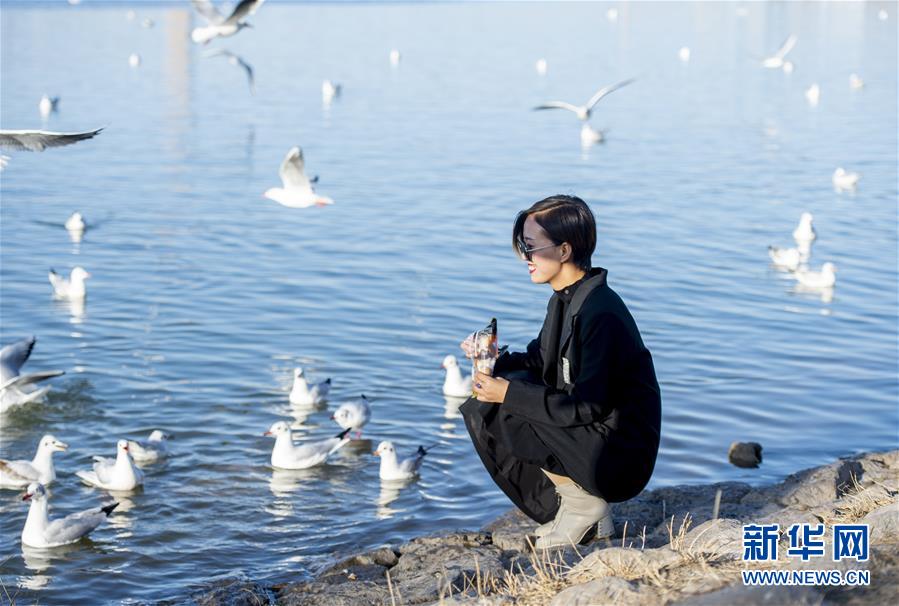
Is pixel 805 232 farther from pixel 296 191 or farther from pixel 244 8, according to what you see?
pixel 244 8

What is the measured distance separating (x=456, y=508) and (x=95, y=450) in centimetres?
317

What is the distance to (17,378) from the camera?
1041 centimetres

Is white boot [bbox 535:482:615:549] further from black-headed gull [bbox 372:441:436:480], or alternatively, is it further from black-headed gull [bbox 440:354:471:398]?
black-headed gull [bbox 440:354:471:398]

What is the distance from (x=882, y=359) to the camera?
41.6 ft

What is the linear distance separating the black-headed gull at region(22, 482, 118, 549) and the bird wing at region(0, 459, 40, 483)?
0.86 meters

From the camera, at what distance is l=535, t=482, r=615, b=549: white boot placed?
596cm

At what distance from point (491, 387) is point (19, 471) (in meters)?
4.92

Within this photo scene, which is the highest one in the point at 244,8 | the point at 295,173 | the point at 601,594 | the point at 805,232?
the point at 244,8

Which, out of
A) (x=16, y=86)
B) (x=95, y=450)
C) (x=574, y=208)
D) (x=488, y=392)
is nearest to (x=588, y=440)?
(x=488, y=392)

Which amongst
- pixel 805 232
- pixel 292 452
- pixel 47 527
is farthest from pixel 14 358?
pixel 805 232

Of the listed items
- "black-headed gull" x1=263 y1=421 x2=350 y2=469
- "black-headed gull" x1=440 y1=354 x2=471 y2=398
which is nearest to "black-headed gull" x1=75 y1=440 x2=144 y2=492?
"black-headed gull" x1=263 y1=421 x2=350 y2=469

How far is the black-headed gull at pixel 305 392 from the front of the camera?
1102 cm

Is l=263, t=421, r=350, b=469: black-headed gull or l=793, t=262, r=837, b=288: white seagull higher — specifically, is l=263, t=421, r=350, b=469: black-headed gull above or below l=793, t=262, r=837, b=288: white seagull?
below

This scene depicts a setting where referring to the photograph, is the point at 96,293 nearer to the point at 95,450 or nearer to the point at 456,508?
the point at 95,450
